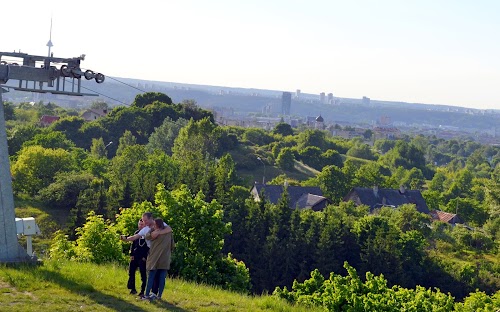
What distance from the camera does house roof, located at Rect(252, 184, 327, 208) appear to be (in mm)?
57312

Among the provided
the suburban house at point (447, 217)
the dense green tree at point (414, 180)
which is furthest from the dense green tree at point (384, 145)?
the suburban house at point (447, 217)

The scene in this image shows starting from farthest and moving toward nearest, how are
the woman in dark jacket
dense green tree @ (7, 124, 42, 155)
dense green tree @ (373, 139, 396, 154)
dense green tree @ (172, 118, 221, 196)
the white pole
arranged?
dense green tree @ (373, 139, 396, 154) < dense green tree @ (7, 124, 42, 155) < dense green tree @ (172, 118, 221, 196) < the white pole < the woman in dark jacket

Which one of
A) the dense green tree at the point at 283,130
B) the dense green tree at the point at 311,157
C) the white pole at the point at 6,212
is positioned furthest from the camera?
the dense green tree at the point at 283,130

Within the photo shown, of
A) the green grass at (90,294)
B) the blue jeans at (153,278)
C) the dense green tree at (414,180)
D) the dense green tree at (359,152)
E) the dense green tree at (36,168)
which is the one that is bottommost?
the dense green tree at (414,180)

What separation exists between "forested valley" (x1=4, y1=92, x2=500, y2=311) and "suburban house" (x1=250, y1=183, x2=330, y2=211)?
3.32m

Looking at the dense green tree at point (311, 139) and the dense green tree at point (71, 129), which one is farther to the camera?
the dense green tree at point (311, 139)

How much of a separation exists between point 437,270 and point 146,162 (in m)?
18.9

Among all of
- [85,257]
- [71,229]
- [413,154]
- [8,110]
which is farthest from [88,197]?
[413,154]

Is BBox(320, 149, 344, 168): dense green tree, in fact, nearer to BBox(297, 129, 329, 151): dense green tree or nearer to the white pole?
BBox(297, 129, 329, 151): dense green tree

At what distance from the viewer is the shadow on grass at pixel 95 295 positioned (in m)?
11.5

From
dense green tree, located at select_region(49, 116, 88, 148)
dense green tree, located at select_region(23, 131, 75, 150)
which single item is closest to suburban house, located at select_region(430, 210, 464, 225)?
dense green tree, located at select_region(23, 131, 75, 150)

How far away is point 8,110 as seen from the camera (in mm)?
91438

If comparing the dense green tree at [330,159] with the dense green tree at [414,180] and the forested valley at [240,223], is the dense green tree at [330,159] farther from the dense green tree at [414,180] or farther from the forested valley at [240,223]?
the forested valley at [240,223]

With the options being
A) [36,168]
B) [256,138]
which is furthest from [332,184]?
[36,168]
